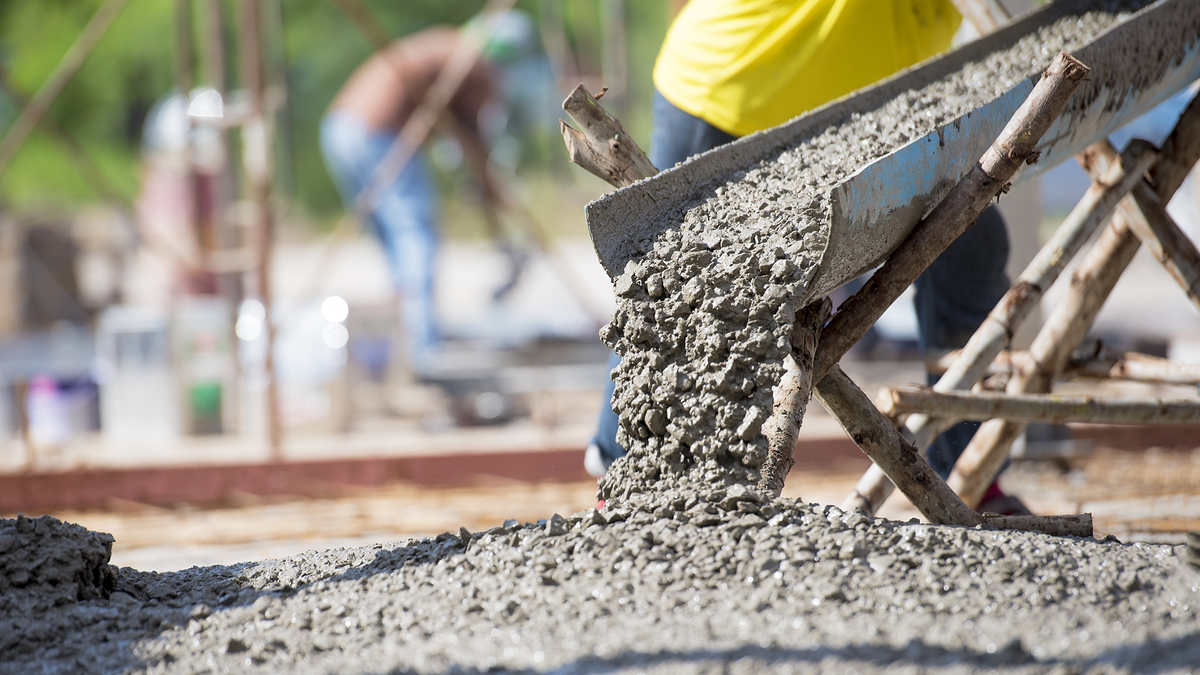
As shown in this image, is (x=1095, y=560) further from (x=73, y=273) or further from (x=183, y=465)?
(x=73, y=273)

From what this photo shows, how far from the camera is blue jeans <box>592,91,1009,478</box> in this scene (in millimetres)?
2838

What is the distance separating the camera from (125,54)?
1722 cm

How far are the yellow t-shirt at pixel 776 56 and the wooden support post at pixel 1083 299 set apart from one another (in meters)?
0.58

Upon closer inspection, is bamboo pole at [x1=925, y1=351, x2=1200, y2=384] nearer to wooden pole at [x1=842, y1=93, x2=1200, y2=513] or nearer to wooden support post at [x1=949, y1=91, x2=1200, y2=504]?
wooden support post at [x1=949, y1=91, x2=1200, y2=504]

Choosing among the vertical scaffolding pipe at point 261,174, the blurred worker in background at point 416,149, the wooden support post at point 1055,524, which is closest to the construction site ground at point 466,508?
the vertical scaffolding pipe at point 261,174

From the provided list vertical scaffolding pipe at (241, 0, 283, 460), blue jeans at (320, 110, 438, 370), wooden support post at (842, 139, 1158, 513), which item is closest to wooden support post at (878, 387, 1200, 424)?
wooden support post at (842, 139, 1158, 513)

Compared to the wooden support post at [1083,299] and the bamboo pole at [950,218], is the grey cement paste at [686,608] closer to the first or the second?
the bamboo pole at [950,218]

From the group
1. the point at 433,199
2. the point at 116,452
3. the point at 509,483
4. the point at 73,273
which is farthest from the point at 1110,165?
the point at 73,273

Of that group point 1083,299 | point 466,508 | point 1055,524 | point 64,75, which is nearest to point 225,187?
point 64,75

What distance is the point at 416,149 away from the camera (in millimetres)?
6086

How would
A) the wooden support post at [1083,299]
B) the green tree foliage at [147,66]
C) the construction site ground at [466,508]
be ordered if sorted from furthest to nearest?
the green tree foliage at [147,66], the construction site ground at [466,508], the wooden support post at [1083,299]

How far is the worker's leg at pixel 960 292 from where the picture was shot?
2996 mm

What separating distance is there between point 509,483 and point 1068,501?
74.8 inches

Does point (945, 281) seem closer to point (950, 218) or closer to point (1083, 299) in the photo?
point (1083, 299)
